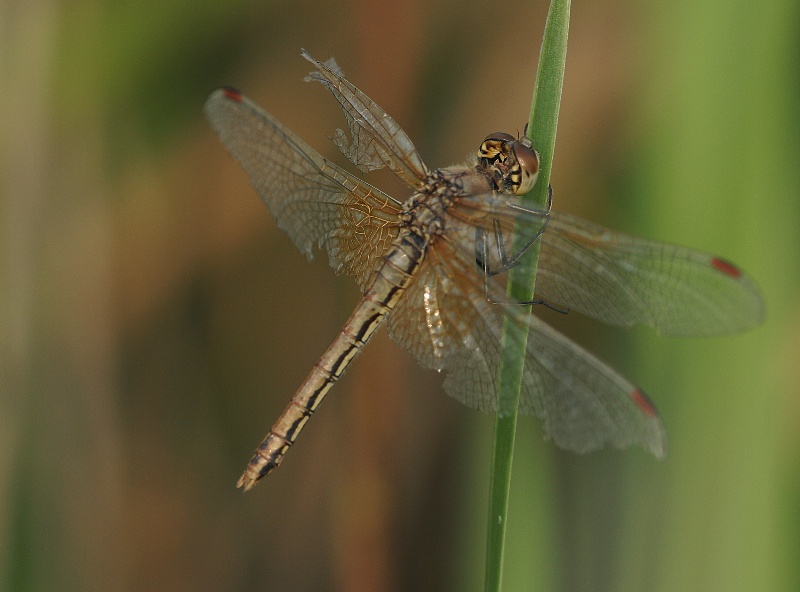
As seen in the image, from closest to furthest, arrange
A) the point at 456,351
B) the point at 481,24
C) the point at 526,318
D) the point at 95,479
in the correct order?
the point at 526,318, the point at 456,351, the point at 95,479, the point at 481,24

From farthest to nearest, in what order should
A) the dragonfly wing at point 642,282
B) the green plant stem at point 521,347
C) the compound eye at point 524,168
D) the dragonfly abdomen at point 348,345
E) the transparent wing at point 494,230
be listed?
the dragonfly abdomen at point 348,345
the compound eye at point 524,168
the transparent wing at point 494,230
the dragonfly wing at point 642,282
the green plant stem at point 521,347

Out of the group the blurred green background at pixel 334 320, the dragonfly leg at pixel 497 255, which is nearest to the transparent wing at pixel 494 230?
the dragonfly leg at pixel 497 255

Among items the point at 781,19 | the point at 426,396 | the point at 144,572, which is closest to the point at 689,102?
the point at 781,19

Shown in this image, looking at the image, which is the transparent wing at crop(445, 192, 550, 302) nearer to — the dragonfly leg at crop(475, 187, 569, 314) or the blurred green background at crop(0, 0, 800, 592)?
the dragonfly leg at crop(475, 187, 569, 314)

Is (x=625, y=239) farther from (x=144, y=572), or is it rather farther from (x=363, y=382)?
(x=144, y=572)

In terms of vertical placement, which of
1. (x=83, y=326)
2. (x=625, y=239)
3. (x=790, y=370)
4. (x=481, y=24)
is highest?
Answer: (x=481, y=24)

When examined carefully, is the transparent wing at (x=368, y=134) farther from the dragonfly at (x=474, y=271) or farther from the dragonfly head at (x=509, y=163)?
the dragonfly head at (x=509, y=163)
